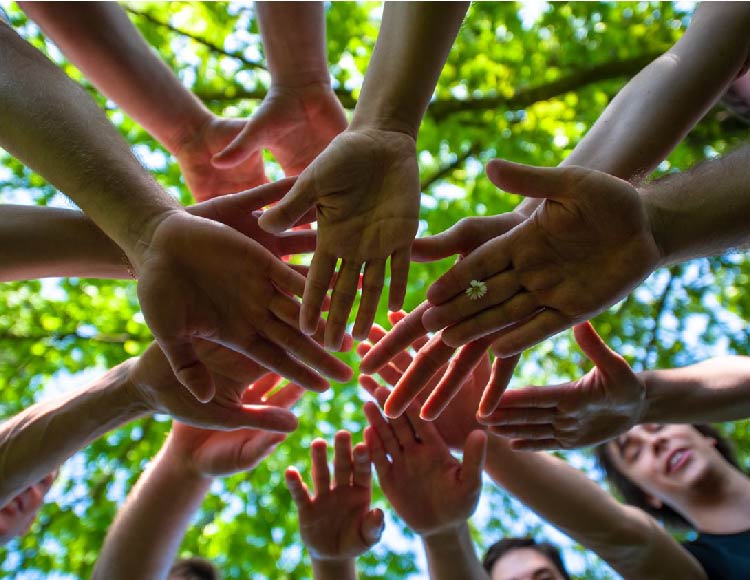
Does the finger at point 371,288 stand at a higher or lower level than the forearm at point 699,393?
higher

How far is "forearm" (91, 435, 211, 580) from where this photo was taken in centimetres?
286

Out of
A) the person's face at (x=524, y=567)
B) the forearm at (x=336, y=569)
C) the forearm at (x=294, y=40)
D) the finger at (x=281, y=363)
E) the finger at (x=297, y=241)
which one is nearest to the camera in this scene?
the finger at (x=281, y=363)

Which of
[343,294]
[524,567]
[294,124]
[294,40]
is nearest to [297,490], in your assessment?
[343,294]

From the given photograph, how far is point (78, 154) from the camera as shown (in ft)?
7.17

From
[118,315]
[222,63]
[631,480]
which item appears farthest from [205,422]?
[222,63]

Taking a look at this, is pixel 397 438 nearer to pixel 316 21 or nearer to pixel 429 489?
pixel 429 489

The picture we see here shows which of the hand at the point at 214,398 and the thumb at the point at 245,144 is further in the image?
the thumb at the point at 245,144

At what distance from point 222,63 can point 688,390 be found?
458 cm

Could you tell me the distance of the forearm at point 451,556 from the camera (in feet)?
8.98

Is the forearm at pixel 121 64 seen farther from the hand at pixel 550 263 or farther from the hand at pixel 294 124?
the hand at pixel 550 263

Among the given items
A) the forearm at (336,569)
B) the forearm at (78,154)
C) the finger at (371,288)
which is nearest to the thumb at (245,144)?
the forearm at (78,154)

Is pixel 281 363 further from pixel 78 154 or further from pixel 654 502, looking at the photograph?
pixel 654 502

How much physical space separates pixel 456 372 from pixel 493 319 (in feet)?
1.12

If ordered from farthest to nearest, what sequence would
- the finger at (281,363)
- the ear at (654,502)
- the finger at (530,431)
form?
the ear at (654,502) < the finger at (530,431) < the finger at (281,363)
